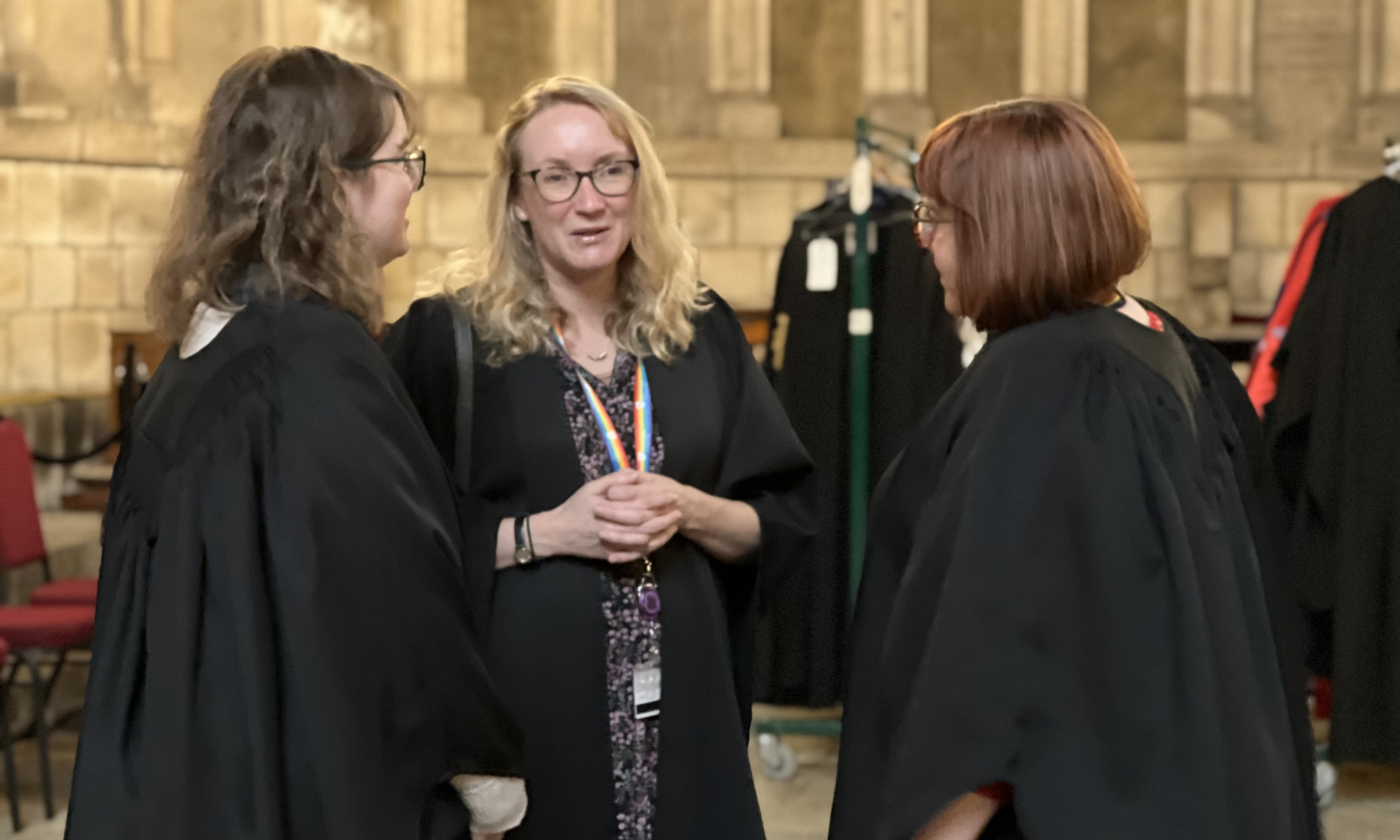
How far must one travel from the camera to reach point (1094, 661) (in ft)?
5.05

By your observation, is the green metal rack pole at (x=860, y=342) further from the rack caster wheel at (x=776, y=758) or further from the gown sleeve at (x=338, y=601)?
the gown sleeve at (x=338, y=601)

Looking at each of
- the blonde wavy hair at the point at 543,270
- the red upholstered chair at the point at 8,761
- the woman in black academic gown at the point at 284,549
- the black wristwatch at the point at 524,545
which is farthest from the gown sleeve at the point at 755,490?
the red upholstered chair at the point at 8,761

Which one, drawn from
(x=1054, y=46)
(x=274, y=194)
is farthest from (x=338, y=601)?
(x=1054, y=46)

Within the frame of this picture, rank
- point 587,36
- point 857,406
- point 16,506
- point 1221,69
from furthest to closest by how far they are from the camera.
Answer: point 587,36, point 1221,69, point 16,506, point 857,406

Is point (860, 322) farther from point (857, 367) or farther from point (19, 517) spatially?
point (19, 517)

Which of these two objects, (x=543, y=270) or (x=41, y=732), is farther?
(x=41, y=732)

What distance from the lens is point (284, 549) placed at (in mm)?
1649

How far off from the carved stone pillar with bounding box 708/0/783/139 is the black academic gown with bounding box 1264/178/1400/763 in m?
5.16

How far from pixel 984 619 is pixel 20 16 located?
8332mm

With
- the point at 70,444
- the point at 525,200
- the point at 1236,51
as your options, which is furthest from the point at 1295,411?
the point at 70,444

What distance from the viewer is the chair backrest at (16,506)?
5.00 m

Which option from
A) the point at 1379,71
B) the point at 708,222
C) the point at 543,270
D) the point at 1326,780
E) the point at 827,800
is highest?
the point at 1379,71

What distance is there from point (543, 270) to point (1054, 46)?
730cm

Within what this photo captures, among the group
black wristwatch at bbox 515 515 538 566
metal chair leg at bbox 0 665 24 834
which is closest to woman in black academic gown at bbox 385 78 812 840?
black wristwatch at bbox 515 515 538 566
